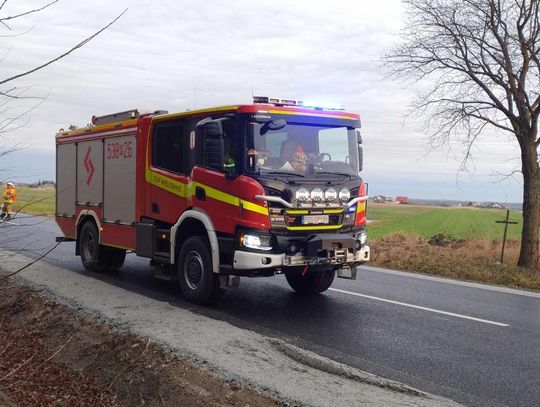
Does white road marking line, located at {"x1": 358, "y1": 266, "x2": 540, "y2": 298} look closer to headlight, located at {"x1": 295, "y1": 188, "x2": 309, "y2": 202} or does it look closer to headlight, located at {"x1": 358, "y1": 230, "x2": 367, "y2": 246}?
headlight, located at {"x1": 358, "y1": 230, "x2": 367, "y2": 246}

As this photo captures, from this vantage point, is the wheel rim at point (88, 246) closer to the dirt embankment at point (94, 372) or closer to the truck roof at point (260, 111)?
the truck roof at point (260, 111)

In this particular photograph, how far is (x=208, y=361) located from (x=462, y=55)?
1119cm

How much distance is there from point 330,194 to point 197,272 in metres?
2.21

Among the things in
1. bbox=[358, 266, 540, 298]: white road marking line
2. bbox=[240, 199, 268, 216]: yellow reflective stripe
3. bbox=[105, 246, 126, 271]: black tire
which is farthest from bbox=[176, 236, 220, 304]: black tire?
bbox=[358, 266, 540, 298]: white road marking line

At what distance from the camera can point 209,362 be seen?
4836mm

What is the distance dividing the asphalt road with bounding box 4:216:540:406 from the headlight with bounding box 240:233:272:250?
988mm

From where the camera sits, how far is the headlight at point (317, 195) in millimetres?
7270

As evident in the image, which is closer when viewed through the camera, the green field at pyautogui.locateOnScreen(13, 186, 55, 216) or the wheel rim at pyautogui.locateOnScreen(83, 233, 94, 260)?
the green field at pyautogui.locateOnScreen(13, 186, 55, 216)

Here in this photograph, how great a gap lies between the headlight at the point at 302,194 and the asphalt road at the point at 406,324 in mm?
1618

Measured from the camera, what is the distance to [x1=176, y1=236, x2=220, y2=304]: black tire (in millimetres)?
7539

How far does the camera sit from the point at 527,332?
701cm

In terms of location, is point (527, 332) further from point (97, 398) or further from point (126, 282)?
point (126, 282)

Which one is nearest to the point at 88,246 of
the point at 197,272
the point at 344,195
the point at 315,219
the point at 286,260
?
the point at 197,272

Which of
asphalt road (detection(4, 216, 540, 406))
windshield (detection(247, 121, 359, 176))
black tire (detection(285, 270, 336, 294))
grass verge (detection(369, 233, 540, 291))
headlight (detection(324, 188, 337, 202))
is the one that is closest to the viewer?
asphalt road (detection(4, 216, 540, 406))
